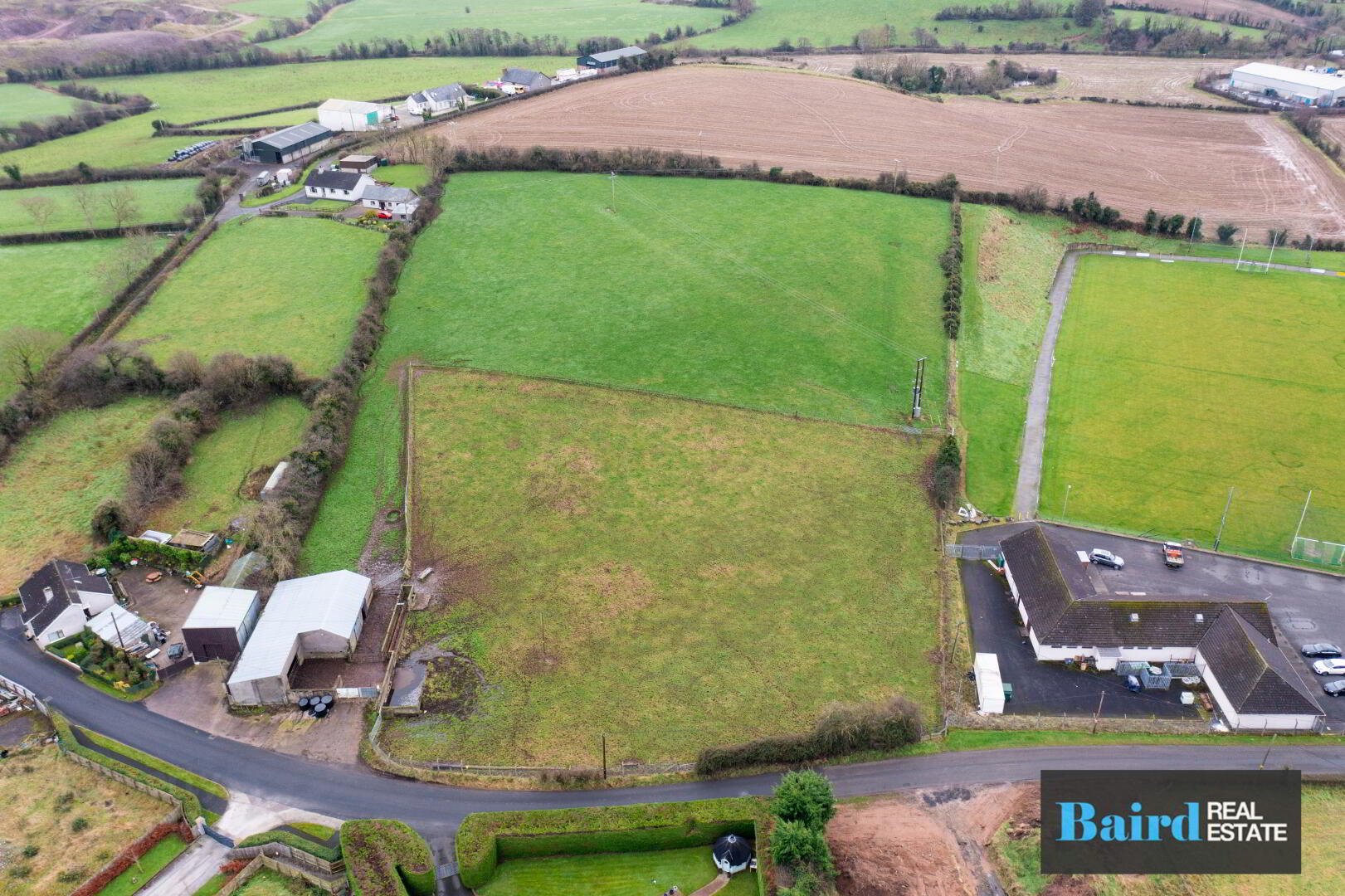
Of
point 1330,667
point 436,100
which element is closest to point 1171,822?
point 1330,667

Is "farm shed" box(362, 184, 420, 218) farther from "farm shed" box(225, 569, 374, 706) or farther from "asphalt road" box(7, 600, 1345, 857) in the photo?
"asphalt road" box(7, 600, 1345, 857)

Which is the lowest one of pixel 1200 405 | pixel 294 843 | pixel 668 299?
pixel 294 843

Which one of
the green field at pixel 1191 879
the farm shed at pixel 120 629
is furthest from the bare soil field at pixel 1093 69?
the farm shed at pixel 120 629

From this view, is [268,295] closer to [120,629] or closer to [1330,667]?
[120,629]

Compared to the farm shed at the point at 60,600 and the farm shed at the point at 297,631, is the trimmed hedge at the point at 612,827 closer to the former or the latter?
the farm shed at the point at 297,631

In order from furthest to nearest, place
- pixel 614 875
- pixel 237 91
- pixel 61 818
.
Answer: pixel 237 91 < pixel 61 818 < pixel 614 875

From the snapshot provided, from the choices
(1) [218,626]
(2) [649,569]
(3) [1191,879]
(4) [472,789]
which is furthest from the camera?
(2) [649,569]

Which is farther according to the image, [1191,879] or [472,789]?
[472,789]
